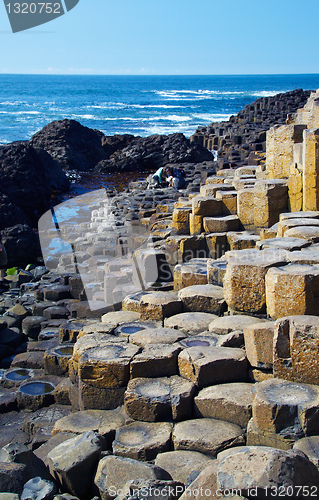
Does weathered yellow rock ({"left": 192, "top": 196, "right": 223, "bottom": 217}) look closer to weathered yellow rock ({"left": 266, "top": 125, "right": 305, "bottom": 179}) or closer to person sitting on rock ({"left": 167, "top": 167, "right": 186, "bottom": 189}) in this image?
weathered yellow rock ({"left": 266, "top": 125, "right": 305, "bottom": 179})

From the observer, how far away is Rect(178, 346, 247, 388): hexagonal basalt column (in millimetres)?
4586

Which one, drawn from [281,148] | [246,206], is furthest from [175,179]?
[246,206]

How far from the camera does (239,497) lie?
9.65 feet

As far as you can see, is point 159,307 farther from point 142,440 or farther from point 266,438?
point 266,438

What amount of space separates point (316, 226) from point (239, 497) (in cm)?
413

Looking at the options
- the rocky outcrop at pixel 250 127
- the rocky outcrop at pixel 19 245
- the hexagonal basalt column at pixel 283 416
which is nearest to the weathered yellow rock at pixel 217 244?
the hexagonal basalt column at pixel 283 416

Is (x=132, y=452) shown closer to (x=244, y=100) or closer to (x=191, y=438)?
(x=191, y=438)

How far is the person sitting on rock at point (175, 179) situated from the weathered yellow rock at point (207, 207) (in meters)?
8.78

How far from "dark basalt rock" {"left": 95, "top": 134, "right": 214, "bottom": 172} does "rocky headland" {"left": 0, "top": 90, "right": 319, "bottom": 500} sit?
1803 centimetres

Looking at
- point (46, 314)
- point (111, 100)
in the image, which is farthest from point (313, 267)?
point (111, 100)

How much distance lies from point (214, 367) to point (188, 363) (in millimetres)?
243

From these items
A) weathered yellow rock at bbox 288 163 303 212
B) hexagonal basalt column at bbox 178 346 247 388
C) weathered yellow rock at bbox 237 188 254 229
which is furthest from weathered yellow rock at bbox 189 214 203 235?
hexagonal basalt column at bbox 178 346 247 388

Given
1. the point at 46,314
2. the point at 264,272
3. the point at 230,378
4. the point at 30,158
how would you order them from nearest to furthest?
the point at 230,378 → the point at 264,272 → the point at 46,314 → the point at 30,158

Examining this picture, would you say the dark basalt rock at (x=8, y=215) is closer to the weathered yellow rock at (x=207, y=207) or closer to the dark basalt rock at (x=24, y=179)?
the dark basalt rock at (x=24, y=179)
